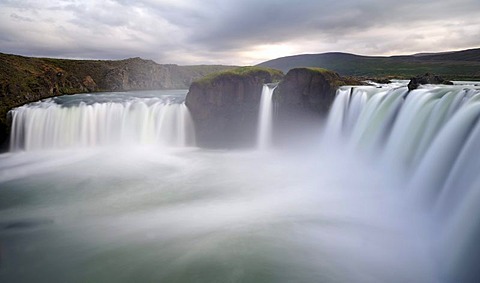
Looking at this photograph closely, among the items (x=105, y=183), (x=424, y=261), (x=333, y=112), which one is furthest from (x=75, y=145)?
(x=424, y=261)

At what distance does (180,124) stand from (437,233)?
20.3 m

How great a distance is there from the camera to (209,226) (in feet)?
34.4

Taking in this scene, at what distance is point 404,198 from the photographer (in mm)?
11266

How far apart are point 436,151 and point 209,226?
8832 millimetres

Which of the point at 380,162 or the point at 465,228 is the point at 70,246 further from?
the point at 380,162

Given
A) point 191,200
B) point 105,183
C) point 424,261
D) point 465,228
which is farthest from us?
point 105,183

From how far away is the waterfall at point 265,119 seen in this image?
23578 mm

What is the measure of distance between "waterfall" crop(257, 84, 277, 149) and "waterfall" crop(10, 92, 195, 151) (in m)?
6.08

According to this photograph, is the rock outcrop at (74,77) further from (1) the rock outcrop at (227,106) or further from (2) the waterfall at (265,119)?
(2) the waterfall at (265,119)

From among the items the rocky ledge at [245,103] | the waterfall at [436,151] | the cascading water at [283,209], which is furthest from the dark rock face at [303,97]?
the waterfall at [436,151]

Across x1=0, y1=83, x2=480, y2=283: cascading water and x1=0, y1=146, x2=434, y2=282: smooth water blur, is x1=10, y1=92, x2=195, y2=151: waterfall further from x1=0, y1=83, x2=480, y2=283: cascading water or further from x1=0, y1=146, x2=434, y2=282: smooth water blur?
x1=0, y1=146, x2=434, y2=282: smooth water blur

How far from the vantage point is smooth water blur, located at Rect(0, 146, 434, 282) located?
805 centimetres

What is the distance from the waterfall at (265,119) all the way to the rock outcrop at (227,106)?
447mm

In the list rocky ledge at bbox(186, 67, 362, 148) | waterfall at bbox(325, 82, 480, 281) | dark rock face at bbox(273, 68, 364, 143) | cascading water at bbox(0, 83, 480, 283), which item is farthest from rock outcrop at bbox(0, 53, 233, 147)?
waterfall at bbox(325, 82, 480, 281)
